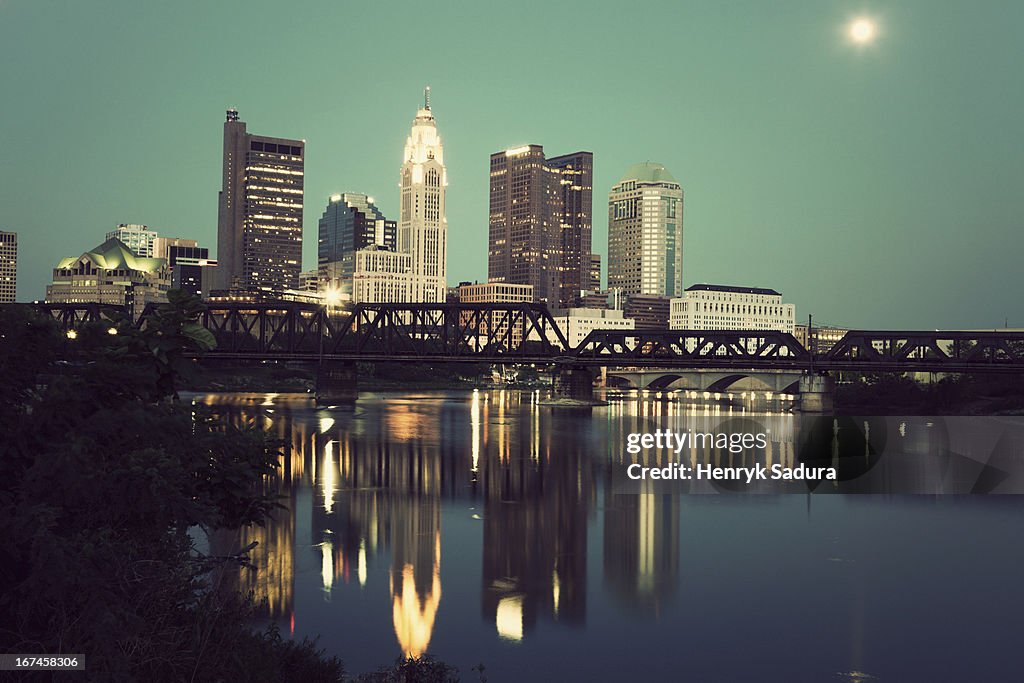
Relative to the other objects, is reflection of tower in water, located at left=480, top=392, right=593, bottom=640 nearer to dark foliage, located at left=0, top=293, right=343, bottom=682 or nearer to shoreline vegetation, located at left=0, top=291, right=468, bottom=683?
shoreline vegetation, located at left=0, top=291, right=468, bottom=683

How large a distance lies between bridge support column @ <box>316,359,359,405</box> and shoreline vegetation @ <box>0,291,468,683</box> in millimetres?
134931

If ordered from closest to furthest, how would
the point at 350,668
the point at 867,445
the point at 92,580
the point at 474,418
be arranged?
the point at 92,580 < the point at 350,668 < the point at 867,445 < the point at 474,418

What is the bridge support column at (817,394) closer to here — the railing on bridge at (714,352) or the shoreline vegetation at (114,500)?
the railing on bridge at (714,352)

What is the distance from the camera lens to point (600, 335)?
16500cm

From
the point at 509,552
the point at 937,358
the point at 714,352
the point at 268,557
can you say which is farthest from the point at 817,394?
the point at 268,557

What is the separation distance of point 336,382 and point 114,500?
144m

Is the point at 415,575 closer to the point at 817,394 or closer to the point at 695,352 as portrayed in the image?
the point at 817,394

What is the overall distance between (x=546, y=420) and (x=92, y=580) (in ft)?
343

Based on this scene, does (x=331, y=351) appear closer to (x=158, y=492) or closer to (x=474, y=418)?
(x=474, y=418)

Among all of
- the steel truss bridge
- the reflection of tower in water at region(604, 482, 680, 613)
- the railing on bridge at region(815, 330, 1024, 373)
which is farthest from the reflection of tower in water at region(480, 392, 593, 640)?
the railing on bridge at region(815, 330, 1024, 373)

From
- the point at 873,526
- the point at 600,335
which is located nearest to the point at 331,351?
the point at 600,335

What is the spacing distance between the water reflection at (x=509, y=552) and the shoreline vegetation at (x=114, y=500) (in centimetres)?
785

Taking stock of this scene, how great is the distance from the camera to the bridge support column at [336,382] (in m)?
153

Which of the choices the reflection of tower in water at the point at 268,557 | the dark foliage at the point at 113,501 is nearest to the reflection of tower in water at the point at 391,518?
the reflection of tower in water at the point at 268,557
